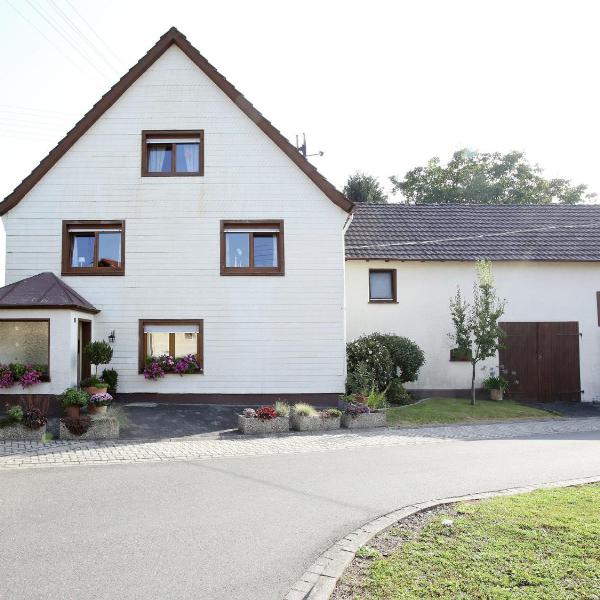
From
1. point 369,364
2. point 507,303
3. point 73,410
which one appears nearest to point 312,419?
point 369,364

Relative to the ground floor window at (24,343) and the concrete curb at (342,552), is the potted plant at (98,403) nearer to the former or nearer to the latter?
the ground floor window at (24,343)

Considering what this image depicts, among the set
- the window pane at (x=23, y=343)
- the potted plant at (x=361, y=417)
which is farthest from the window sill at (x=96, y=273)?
the potted plant at (x=361, y=417)

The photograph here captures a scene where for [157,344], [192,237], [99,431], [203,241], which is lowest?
[99,431]

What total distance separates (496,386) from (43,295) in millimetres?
14483

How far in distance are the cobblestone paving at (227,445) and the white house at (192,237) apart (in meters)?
4.12

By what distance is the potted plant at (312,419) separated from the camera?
1416cm

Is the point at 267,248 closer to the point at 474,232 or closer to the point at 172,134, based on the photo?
the point at 172,134

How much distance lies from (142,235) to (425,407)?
9.70m

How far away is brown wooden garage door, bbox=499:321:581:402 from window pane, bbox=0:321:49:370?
14.8 meters

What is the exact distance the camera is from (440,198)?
41281 mm

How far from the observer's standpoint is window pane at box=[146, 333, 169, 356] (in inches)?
693

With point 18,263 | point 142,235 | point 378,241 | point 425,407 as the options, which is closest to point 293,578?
point 425,407

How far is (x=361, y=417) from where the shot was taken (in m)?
14.8

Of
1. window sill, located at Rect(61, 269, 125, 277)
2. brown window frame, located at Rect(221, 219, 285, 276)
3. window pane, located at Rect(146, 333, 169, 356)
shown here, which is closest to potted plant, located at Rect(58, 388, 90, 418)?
window pane, located at Rect(146, 333, 169, 356)
